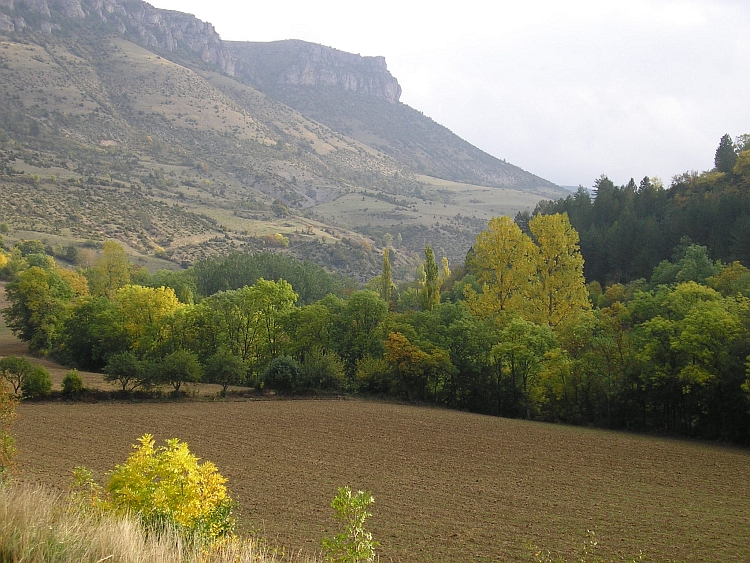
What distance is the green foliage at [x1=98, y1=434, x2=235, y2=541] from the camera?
33.2 feet

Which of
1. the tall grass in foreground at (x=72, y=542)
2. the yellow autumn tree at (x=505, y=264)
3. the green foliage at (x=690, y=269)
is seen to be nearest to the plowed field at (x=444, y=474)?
the tall grass in foreground at (x=72, y=542)

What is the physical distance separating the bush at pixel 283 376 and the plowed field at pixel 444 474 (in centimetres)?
704

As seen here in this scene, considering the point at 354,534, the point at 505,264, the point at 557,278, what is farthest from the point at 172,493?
the point at 557,278

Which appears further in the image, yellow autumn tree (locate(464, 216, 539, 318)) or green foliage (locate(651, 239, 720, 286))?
green foliage (locate(651, 239, 720, 286))

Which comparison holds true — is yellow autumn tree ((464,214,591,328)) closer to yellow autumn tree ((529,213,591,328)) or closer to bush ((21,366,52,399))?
yellow autumn tree ((529,213,591,328))

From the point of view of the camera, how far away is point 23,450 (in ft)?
92.2

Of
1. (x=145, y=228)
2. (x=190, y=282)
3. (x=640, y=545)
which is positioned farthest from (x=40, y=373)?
(x=145, y=228)

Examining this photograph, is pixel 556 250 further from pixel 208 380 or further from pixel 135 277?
pixel 135 277

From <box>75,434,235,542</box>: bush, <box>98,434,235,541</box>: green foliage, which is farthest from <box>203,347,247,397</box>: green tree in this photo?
<box>98,434,235,541</box>: green foliage

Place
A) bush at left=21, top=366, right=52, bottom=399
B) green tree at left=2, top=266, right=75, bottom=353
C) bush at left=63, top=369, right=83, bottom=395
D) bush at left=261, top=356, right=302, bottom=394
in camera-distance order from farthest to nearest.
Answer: green tree at left=2, top=266, right=75, bottom=353, bush at left=261, top=356, right=302, bottom=394, bush at left=63, top=369, right=83, bottom=395, bush at left=21, top=366, right=52, bottom=399

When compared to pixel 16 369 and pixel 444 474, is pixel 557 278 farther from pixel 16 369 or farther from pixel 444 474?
Answer: pixel 16 369

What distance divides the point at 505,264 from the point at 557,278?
363cm

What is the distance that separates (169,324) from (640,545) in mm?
47502

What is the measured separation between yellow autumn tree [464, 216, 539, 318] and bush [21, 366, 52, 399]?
31.3 metres
